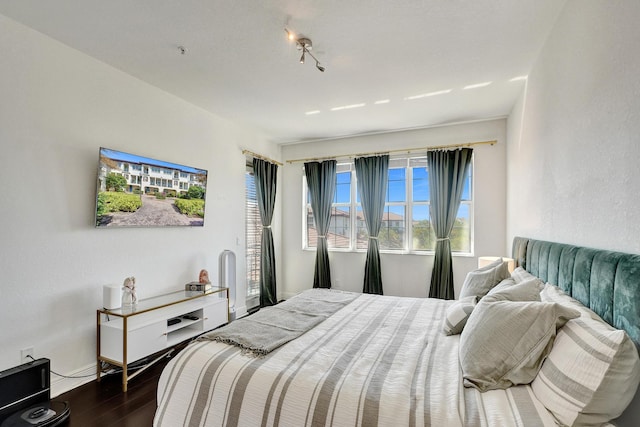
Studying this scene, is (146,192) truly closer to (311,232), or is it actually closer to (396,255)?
(311,232)

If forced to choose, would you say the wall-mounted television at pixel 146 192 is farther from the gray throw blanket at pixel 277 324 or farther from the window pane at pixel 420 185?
the window pane at pixel 420 185

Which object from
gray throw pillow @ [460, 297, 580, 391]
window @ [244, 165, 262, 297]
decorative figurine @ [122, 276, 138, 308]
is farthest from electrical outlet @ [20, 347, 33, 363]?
gray throw pillow @ [460, 297, 580, 391]

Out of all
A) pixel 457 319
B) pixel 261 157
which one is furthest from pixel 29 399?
pixel 261 157

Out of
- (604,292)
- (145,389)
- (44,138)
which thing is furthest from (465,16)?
(145,389)

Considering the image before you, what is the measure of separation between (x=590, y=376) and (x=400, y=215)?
3689mm

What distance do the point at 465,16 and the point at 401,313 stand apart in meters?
2.22

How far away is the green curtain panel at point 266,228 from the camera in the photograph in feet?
15.4

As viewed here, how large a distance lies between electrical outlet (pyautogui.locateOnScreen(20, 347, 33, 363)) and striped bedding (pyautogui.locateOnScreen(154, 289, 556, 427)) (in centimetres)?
140

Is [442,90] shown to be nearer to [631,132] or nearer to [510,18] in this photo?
[510,18]

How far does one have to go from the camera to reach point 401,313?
2.44 metres

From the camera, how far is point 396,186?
15.5 ft

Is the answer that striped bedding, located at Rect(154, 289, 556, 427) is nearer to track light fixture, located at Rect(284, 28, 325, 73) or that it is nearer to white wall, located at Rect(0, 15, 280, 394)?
white wall, located at Rect(0, 15, 280, 394)

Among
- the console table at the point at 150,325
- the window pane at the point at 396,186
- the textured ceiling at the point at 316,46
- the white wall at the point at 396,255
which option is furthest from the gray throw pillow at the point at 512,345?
the window pane at the point at 396,186

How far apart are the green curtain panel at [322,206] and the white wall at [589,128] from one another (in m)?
2.91
